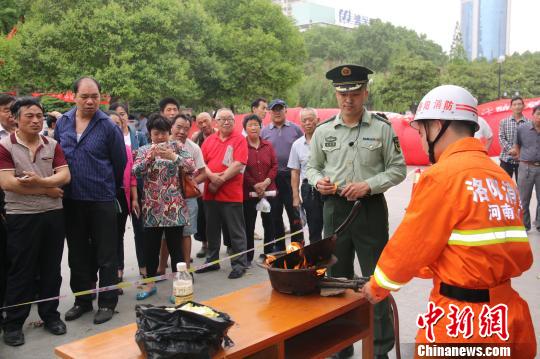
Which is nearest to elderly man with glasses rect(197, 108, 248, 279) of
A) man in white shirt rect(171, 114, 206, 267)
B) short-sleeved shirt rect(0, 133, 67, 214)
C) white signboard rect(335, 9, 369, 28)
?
man in white shirt rect(171, 114, 206, 267)

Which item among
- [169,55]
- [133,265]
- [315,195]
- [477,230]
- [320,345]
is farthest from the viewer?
[169,55]

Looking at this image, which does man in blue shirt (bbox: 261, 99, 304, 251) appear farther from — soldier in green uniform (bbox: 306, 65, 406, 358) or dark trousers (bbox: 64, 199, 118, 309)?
soldier in green uniform (bbox: 306, 65, 406, 358)

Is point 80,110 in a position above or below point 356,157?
above

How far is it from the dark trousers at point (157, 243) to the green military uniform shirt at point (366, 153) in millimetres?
2030

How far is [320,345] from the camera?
3.06 metres

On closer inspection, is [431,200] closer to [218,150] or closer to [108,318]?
[108,318]

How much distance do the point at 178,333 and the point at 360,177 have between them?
81.9 inches

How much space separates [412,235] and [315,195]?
3799 mm

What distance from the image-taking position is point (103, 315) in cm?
482

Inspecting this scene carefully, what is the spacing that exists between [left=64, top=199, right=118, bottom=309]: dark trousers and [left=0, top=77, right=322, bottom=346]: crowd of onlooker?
0.03 ft

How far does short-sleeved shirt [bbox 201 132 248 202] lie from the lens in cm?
615

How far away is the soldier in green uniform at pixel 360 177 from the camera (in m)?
3.77

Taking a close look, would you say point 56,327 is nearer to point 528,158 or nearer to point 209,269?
point 209,269

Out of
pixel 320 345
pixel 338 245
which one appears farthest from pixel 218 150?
pixel 320 345
